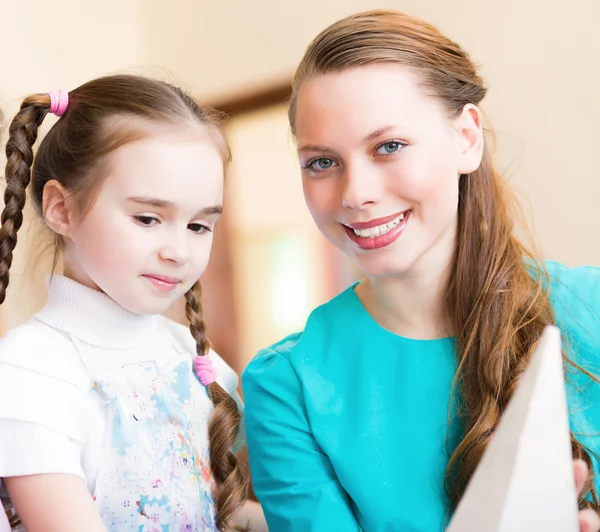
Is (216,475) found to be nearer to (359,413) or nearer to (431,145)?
(359,413)

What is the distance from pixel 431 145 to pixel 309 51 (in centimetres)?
26

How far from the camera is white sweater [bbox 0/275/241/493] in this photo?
91cm

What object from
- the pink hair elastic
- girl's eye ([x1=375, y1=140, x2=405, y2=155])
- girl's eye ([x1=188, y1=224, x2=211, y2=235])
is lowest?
the pink hair elastic

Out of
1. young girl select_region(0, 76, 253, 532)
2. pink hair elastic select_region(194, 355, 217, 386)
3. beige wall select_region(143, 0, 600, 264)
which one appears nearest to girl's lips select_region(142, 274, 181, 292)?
young girl select_region(0, 76, 253, 532)

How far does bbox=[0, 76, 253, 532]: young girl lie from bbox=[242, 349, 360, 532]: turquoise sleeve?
80 mm

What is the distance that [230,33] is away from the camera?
2.84m

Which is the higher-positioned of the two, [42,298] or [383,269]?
[383,269]

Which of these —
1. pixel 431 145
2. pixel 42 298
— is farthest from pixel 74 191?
pixel 42 298

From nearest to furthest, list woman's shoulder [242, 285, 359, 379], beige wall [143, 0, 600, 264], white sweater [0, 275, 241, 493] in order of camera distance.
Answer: white sweater [0, 275, 241, 493]
woman's shoulder [242, 285, 359, 379]
beige wall [143, 0, 600, 264]

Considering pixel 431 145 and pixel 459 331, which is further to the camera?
pixel 459 331

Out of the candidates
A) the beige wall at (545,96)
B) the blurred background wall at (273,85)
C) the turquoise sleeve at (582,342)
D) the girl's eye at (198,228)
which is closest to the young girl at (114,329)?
the girl's eye at (198,228)

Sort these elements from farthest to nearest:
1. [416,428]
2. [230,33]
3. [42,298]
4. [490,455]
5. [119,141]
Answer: [230,33] < [42,298] < [416,428] < [119,141] < [490,455]

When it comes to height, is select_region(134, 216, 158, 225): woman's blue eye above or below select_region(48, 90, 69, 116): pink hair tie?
below

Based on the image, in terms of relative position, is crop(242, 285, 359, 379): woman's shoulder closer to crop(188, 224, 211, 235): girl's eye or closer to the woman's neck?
the woman's neck
